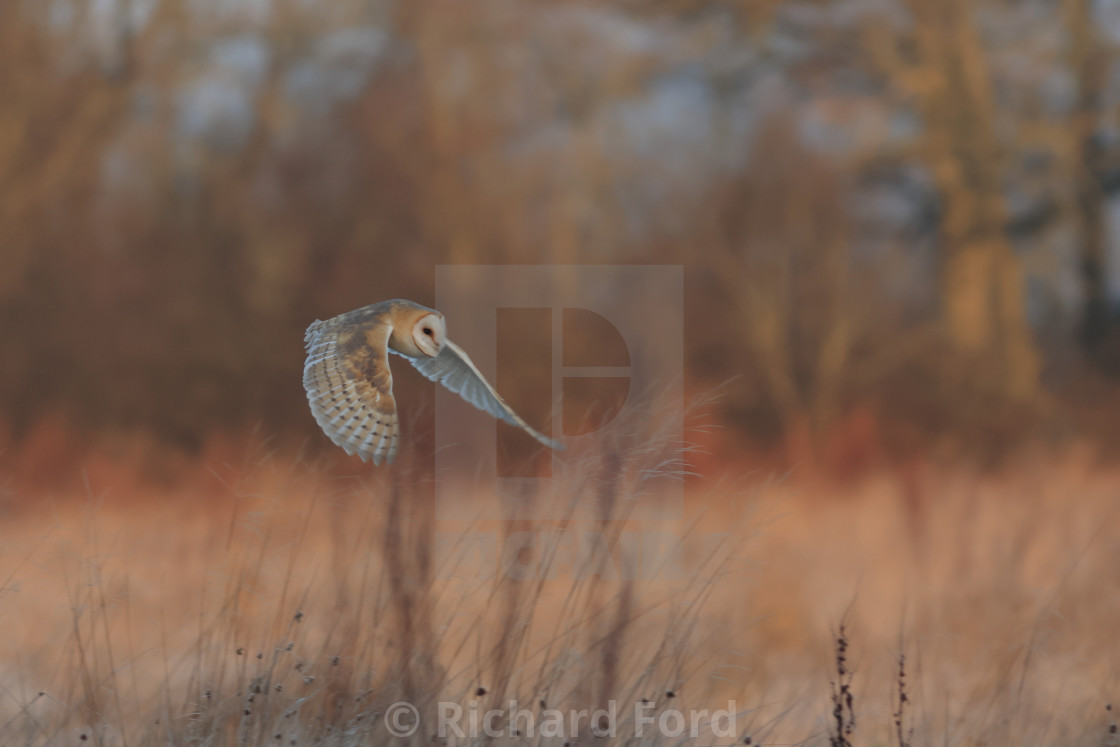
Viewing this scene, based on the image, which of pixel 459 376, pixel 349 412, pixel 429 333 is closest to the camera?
pixel 349 412

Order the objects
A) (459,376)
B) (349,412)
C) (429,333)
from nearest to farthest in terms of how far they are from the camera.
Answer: (349,412) < (429,333) < (459,376)

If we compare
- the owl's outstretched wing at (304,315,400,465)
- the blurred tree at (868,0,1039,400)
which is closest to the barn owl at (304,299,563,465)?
the owl's outstretched wing at (304,315,400,465)

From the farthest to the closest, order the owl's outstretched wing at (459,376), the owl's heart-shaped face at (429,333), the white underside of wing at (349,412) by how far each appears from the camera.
Result: 1. the owl's outstretched wing at (459,376)
2. the owl's heart-shaped face at (429,333)
3. the white underside of wing at (349,412)

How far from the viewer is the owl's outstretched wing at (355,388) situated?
92.1 inches

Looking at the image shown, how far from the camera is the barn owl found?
2354mm

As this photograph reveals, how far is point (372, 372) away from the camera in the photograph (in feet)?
8.05

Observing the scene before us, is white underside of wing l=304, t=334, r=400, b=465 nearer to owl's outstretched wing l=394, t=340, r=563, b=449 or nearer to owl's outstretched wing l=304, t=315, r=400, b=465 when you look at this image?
owl's outstretched wing l=304, t=315, r=400, b=465

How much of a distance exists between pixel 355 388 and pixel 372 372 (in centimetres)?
6

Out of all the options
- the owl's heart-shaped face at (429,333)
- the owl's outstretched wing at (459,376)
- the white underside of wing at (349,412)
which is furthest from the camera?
the owl's outstretched wing at (459,376)

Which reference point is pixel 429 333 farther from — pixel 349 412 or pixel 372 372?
pixel 349 412

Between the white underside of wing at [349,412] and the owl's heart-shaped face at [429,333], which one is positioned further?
the owl's heart-shaped face at [429,333]

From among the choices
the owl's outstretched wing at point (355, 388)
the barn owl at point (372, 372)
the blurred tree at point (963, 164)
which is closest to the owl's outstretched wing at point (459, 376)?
the barn owl at point (372, 372)

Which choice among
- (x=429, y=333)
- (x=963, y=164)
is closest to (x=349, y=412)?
(x=429, y=333)

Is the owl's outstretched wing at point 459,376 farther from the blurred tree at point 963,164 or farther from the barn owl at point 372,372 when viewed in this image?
the blurred tree at point 963,164
